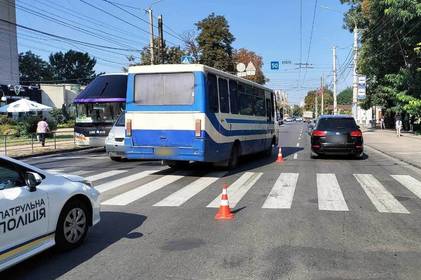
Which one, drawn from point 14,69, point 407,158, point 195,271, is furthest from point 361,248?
point 14,69

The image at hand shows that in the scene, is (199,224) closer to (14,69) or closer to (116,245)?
(116,245)

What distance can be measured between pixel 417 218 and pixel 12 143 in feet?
79.9

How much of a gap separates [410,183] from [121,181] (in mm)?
7344

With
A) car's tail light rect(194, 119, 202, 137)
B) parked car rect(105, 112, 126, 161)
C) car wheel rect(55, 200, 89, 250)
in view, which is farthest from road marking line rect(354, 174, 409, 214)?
parked car rect(105, 112, 126, 161)

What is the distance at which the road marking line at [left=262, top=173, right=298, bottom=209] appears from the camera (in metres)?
9.58

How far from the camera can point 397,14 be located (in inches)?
995

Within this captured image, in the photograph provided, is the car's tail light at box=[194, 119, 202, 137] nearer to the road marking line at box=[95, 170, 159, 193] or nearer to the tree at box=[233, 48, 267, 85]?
the road marking line at box=[95, 170, 159, 193]

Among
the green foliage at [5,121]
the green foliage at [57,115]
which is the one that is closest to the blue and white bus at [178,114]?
the green foliage at [5,121]

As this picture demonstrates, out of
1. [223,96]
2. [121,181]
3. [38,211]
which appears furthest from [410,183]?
[38,211]

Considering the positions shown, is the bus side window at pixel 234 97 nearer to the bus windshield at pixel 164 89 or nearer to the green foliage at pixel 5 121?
the bus windshield at pixel 164 89

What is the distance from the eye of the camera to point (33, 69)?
392ft

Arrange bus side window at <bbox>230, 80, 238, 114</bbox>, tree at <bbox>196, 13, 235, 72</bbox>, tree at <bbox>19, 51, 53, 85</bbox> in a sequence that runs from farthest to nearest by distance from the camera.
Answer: tree at <bbox>19, 51, 53, 85</bbox>, tree at <bbox>196, 13, 235, 72</bbox>, bus side window at <bbox>230, 80, 238, 114</bbox>

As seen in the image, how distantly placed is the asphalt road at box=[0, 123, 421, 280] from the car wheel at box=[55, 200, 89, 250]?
5.9 inches

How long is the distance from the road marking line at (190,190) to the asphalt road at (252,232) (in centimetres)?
3
